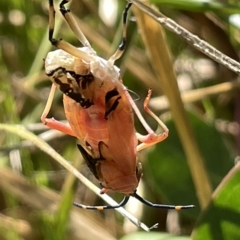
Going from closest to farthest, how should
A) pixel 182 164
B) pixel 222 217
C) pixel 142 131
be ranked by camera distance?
pixel 222 217 → pixel 182 164 → pixel 142 131

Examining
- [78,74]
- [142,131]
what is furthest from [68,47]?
[142,131]

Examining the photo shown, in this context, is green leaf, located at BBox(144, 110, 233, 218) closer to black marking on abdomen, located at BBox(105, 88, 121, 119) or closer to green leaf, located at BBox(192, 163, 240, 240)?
green leaf, located at BBox(192, 163, 240, 240)

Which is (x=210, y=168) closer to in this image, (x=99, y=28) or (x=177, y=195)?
(x=177, y=195)

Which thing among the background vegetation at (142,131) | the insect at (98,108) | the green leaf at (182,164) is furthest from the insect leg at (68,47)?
the green leaf at (182,164)

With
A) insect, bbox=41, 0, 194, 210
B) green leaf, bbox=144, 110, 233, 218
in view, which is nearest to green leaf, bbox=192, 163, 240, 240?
insect, bbox=41, 0, 194, 210

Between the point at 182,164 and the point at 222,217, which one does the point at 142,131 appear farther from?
the point at 222,217

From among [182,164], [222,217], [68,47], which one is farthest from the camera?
[182,164]

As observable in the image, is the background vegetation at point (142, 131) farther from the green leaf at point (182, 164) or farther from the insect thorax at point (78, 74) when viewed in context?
the insect thorax at point (78, 74)

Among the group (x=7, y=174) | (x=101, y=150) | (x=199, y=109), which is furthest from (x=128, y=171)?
(x=199, y=109)
